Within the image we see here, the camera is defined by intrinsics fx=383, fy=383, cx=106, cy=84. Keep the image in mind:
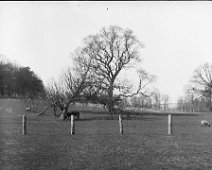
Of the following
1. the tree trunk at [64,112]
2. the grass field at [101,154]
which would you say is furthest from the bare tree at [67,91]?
the grass field at [101,154]

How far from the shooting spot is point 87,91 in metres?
37.3

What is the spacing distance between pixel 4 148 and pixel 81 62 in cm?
3464

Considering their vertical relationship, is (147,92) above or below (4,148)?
above

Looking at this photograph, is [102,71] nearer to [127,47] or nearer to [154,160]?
[127,47]

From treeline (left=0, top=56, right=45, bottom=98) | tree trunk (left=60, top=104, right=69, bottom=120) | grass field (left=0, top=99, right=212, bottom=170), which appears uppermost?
treeline (left=0, top=56, right=45, bottom=98)

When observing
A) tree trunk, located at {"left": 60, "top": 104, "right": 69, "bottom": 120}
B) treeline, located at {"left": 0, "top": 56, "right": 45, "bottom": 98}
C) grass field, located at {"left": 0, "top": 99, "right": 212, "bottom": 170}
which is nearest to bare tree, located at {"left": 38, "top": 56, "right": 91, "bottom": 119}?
tree trunk, located at {"left": 60, "top": 104, "right": 69, "bottom": 120}

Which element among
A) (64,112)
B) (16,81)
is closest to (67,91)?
(64,112)

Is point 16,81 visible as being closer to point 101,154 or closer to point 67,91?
point 67,91

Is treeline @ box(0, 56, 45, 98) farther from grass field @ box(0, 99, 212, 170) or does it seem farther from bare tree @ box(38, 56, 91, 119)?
grass field @ box(0, 99, 212, 170)

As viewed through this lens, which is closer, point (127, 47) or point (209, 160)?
point (209, 160)

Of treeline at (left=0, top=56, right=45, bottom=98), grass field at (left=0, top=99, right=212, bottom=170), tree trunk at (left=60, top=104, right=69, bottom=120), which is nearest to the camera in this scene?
grass field at (left=0, top=99, right=212, bottom=170)

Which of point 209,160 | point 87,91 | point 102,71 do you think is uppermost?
point 102,71

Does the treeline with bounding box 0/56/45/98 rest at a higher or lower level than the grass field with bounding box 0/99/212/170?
higher

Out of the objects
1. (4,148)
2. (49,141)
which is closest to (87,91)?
(49,141)
